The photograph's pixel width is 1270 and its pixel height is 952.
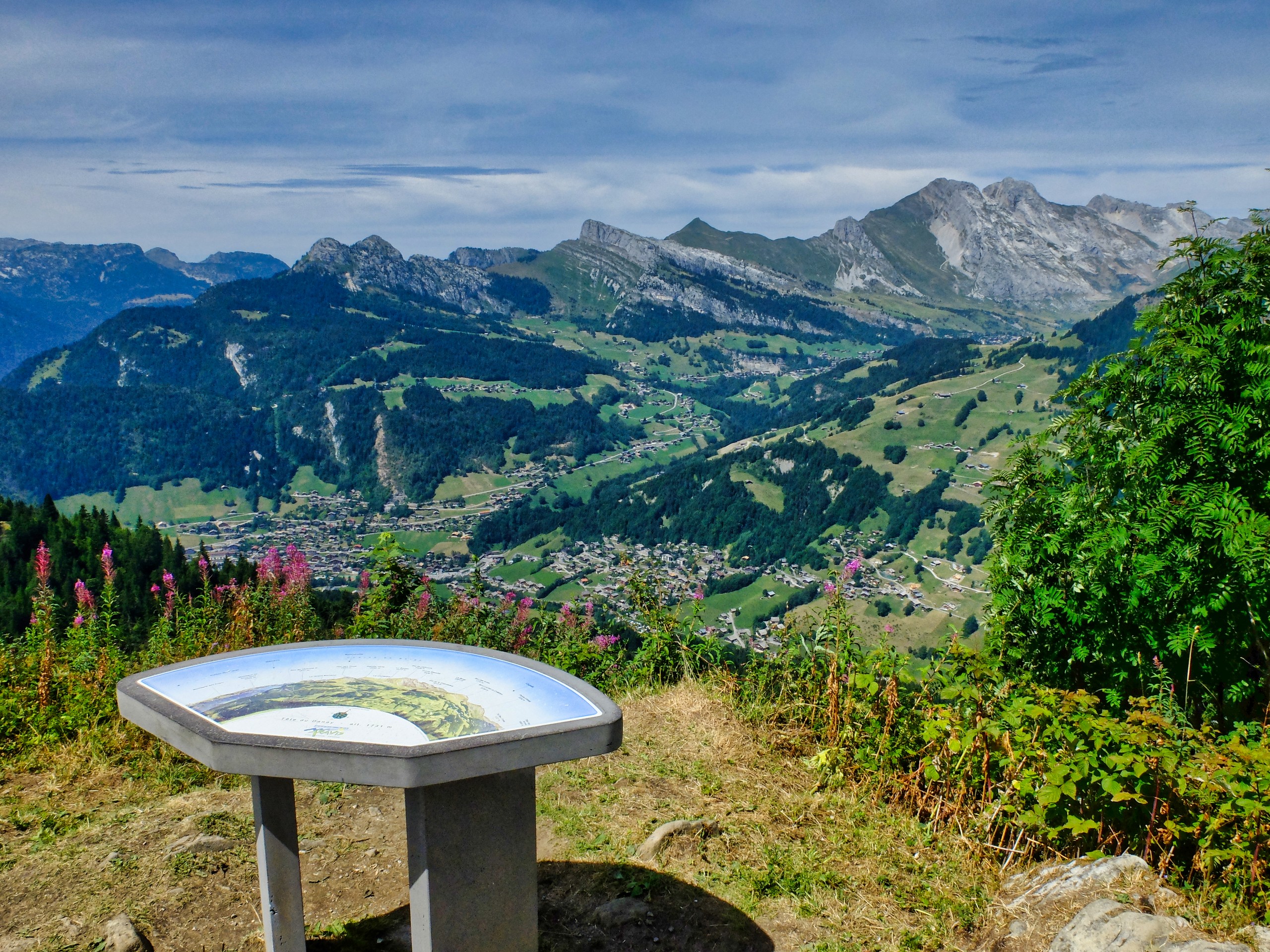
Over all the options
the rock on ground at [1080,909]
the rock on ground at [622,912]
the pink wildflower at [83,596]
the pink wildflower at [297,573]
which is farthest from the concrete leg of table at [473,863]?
the pink wildflower at [297,573]

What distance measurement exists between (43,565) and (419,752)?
21.6ft

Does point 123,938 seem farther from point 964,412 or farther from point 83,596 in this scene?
point 964,412

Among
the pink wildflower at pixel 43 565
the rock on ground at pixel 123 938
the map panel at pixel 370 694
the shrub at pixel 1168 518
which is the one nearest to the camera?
the map panel at pixel 370 694

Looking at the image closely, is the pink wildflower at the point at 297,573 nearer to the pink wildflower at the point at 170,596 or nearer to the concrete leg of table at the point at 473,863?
the pink wildflower at the point at 170,596

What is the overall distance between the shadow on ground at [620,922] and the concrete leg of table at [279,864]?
24.1 inches

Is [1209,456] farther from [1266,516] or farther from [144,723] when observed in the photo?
[144,723]

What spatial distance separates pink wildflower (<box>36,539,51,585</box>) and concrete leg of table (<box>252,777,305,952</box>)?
5153 millimetres

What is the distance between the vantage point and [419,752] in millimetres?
3750

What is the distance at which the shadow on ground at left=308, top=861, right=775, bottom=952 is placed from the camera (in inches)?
203

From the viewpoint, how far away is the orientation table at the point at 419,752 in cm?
381

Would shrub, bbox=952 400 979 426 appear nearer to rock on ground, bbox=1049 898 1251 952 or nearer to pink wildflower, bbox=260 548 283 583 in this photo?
pink wildflower, bbox=260 548 283 583

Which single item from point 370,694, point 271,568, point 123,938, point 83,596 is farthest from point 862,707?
point 83,596

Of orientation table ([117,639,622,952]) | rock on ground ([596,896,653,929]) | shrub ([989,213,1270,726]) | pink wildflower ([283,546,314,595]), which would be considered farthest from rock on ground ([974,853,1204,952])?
pink wildflower ([283,546,314,595])

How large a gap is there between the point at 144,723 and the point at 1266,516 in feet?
25.5
